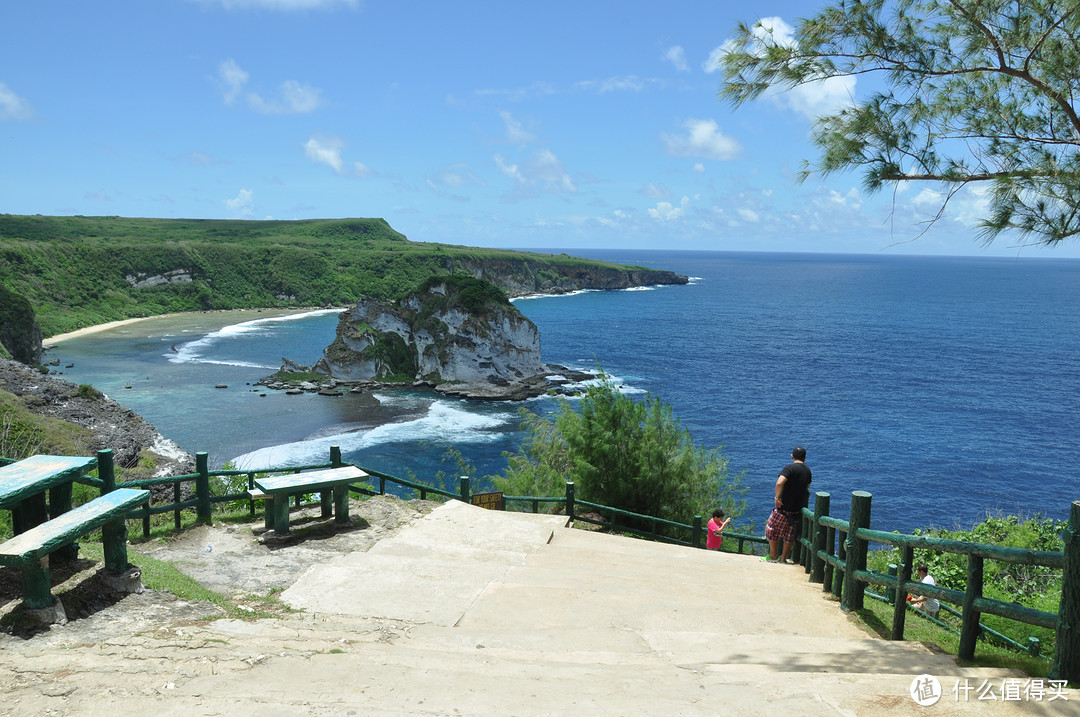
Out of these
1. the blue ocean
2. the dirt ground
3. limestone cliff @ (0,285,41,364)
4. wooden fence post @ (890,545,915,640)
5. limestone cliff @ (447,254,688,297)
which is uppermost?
limestone cliff @ (447,254,688,297)

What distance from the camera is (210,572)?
842cm

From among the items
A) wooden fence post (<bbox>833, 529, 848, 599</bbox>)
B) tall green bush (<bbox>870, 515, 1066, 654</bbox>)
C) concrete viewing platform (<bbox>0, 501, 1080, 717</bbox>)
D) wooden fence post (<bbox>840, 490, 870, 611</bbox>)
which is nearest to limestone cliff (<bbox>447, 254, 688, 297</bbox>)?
tall green bush (<bbox>870, 515, 1066, 654</bbox>)

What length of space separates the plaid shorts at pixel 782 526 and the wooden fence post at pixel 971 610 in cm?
449

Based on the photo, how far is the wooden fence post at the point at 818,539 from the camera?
8639 millimetres

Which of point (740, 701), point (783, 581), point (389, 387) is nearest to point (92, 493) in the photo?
point (783, 581)

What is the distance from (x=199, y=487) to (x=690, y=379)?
200 ft

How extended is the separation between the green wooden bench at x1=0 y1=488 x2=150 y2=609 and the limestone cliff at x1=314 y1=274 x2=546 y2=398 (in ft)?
190

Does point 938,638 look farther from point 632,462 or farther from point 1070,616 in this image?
point 632,462

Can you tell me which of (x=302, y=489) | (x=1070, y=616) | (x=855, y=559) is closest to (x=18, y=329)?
(x=302, y=489)

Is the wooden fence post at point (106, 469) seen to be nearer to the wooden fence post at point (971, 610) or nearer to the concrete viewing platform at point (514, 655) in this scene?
the concrete viewing platform at point (514, 655)

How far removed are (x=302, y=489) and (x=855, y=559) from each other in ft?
22.9

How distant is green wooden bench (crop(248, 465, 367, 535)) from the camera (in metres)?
9.72

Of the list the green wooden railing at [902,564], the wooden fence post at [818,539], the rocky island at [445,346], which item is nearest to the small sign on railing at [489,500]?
the green wooden railing at [902,564]

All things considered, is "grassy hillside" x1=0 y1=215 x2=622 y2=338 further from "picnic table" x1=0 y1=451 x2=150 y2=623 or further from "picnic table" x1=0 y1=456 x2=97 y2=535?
"picnic table" x1=0 y1=451 x2=150 y2=623
